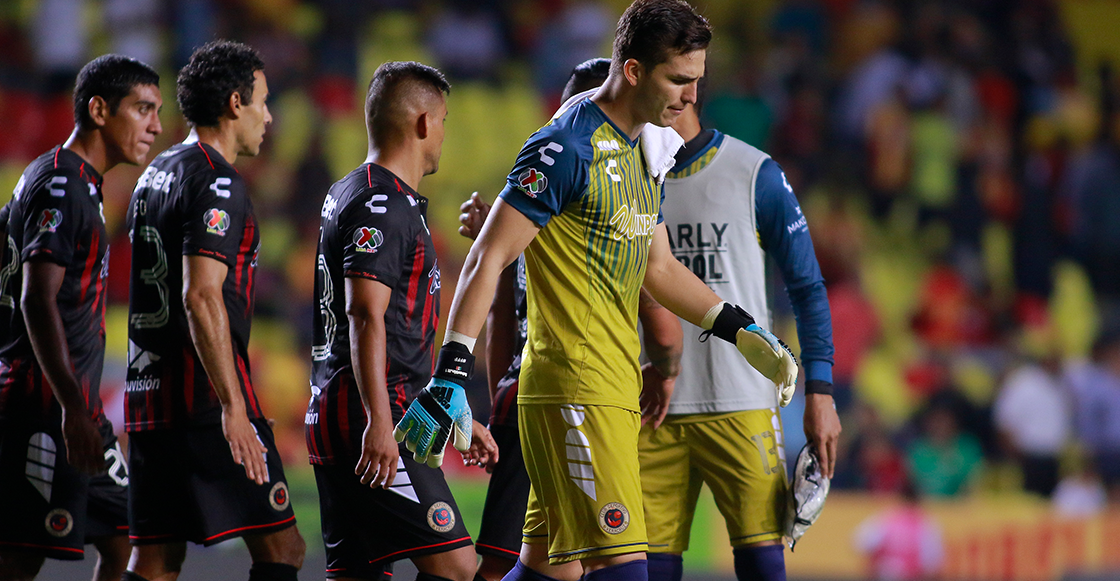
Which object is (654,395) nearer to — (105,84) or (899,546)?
(105,84)

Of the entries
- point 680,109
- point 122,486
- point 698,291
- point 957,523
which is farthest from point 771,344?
point 957,523

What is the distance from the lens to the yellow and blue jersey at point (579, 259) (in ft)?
11.1

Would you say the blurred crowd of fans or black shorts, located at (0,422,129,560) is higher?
the blurred crowd of fans

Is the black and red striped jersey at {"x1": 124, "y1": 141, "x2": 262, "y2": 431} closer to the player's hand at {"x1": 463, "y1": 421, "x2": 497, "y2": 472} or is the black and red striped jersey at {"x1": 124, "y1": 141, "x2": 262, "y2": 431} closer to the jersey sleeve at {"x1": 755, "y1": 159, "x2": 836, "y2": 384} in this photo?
the player's hand at {"x1": 463, "y1": 421, "x2": 497, "y2": 472}

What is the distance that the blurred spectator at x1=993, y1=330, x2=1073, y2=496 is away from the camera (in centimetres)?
1052

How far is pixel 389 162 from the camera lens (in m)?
3.95

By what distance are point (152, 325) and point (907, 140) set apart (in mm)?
10379

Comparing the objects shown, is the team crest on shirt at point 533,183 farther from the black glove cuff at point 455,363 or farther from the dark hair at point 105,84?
the dark hair at point 105,84

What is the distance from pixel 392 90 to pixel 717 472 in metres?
1.88

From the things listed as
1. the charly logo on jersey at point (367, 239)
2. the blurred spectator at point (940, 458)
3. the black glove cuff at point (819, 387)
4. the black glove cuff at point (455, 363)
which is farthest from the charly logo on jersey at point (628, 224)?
the blurred spectator at point (940, 458)

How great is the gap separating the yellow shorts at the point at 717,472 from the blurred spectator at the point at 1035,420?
7.09m

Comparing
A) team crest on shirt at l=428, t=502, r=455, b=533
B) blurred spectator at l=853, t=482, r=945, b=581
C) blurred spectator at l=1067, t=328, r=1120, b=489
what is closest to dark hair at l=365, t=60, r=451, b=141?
team crest on shirt at l=428, t=502, r=455, b=533

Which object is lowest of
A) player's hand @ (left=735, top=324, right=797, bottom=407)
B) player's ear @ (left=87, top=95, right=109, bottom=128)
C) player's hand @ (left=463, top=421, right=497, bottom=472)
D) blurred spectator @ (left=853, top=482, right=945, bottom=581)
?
blurred spectator @ (left=853, top=482, right=945, bottom=581)

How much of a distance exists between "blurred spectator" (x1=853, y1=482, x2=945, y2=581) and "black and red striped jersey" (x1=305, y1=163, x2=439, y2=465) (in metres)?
6.27
